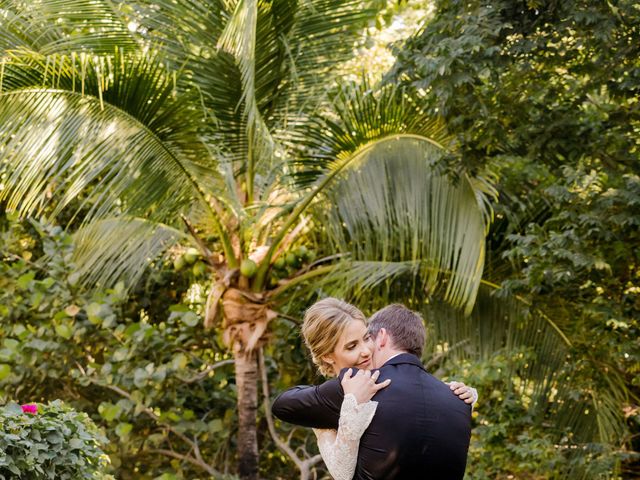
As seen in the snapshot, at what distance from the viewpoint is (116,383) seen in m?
8.09

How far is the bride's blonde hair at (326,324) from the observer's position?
10.3 feet

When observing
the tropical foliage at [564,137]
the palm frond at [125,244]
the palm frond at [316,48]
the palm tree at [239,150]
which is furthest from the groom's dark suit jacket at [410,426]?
the palm frond at [316,48]

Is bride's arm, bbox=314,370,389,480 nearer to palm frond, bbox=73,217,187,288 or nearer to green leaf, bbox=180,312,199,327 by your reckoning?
palm frond, bbox=73,217,187,288

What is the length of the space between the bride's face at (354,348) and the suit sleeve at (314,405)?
0.11 metres

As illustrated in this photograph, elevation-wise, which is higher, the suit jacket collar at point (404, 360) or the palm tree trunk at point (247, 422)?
the suit jacket collar at point (404, 360)

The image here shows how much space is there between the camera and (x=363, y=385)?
116 inches

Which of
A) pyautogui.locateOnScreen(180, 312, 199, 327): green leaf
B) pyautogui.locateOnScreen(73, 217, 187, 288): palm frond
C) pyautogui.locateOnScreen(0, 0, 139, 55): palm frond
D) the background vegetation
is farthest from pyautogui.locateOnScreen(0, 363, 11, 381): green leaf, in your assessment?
pyautogui.locateOnScreen(0, 0, 139, 55): palm frond

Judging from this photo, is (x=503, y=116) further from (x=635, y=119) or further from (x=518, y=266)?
(x=518, y=266)

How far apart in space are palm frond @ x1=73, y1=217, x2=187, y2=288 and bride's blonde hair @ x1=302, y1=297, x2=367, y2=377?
A: 438 cm

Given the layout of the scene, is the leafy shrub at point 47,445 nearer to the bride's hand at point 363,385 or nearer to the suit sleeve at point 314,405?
the suit sleeve at point 314,405

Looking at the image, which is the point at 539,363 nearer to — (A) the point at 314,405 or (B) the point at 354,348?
(B) the point at 354,348

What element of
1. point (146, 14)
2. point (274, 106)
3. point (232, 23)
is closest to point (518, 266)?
point (274, 106)

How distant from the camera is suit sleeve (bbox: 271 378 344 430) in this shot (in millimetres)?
3029

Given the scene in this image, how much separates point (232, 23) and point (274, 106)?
1.29 m
